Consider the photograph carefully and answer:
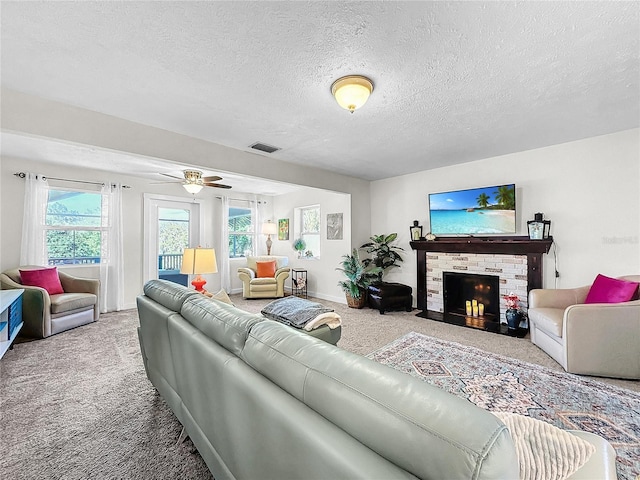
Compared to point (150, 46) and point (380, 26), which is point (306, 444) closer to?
point (380, 26)

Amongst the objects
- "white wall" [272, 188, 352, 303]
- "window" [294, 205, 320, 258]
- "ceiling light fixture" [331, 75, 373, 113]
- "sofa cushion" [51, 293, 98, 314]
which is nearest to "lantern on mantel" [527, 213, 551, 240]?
"white wall" [272, 188, 352, 303]

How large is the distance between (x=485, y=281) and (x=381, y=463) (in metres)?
4.33

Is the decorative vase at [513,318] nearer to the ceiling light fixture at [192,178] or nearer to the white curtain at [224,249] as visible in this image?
the ceiling light fixture at [192,178]

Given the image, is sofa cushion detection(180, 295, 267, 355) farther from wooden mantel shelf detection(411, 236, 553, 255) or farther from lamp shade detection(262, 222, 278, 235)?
lamp shade detection(262, 222, 278, 235)

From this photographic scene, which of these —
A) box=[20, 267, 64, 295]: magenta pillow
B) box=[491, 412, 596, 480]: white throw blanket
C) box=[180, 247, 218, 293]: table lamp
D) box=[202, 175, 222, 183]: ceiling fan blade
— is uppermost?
box=[202, 175, 222, 183]: ceiling fan blade

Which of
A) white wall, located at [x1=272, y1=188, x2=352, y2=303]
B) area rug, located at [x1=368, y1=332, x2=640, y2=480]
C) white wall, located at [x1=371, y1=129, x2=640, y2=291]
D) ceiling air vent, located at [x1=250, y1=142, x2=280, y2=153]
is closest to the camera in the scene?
area rug, located at [x1=368, y1=332, x2=640, y2=480]

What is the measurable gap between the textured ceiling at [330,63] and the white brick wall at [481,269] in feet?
5.69

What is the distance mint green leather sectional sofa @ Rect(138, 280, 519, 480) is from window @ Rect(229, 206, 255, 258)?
17.2 feet

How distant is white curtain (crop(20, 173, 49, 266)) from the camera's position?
411cm

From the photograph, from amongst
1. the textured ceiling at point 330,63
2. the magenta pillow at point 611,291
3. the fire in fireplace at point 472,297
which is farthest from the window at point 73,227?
the magenta pillow at point 611,291

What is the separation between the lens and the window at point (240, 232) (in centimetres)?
660

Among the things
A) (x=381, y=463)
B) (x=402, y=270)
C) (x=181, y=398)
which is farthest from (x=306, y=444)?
(x=402, y=270)

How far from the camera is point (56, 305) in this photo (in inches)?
143

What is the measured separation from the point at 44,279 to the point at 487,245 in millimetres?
6140
